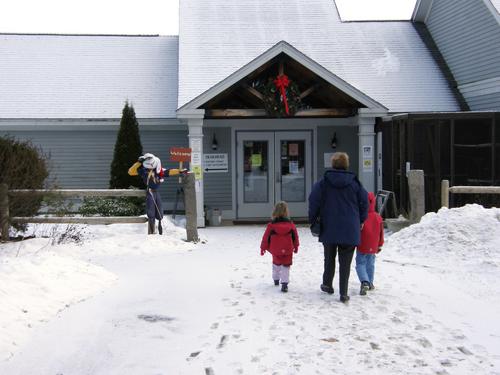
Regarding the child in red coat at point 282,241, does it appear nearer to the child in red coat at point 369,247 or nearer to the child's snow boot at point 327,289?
the child's snow boot at point 327,289

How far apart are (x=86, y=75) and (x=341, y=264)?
14063 millimetres

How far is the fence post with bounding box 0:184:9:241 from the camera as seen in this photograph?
973cm

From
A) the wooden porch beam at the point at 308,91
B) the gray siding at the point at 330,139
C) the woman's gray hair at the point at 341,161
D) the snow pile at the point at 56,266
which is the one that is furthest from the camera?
the gray siding at the point at 330,139

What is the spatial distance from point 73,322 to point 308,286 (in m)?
3.10

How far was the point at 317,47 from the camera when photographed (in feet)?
63.8

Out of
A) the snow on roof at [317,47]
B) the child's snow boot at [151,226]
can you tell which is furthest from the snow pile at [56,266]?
the snow on roof at [317,47]

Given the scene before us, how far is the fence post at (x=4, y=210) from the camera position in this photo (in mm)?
9734

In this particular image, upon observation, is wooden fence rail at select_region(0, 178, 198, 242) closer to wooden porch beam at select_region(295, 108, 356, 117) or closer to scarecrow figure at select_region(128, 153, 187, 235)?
scarecrow figure at select_region(128, 153, 187, 235)

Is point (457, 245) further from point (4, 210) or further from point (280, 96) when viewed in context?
point (4, 210)

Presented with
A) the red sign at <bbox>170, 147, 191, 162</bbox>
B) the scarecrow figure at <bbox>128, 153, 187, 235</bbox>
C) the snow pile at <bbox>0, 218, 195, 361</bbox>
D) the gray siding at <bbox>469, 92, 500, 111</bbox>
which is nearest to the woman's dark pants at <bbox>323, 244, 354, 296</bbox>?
the snow pile at <bbox>0, 218, 195, 361</bbox>

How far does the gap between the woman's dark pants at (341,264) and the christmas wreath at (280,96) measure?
733cm

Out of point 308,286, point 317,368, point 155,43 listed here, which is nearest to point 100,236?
point 308,286

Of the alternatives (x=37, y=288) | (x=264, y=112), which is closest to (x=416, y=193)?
(x=264, y=112)

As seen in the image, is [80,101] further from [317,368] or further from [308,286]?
[317,368]
